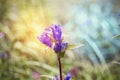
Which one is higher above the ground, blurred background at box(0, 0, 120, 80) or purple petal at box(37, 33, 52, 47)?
blurred background at box(0, 0, 120, 80)

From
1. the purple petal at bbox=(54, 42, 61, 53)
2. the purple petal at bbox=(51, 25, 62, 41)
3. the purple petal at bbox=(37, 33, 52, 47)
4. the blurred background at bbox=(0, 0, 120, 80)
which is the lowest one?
the purple petal at bbox=(54, 42, 61, 53)

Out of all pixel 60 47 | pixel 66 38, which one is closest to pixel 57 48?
pixel 60 47

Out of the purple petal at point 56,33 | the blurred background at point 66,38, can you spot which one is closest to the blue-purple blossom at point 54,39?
the purple petal at point 56,33

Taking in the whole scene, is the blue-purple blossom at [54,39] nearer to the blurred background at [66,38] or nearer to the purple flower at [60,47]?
the purple flower at [60,47]

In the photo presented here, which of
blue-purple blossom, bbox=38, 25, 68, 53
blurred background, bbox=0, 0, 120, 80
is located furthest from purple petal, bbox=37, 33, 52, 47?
blurred background, bbox=0, 0, 120, 80

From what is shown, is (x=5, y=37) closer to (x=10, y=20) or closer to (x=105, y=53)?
(x=10, y=20)

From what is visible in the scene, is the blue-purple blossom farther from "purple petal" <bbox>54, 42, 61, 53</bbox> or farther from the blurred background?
the blurred background
